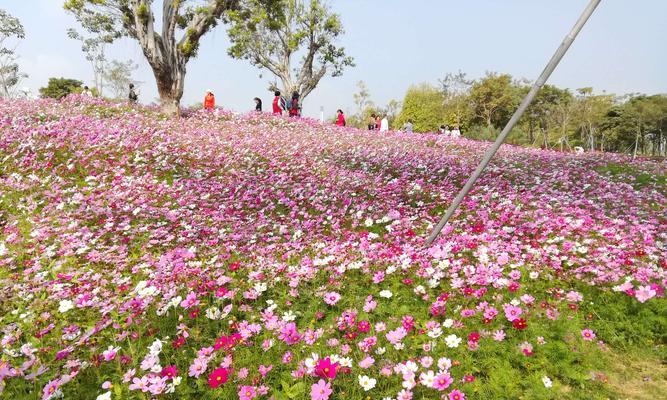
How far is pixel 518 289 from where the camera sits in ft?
14.7

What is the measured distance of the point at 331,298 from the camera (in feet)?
14.4

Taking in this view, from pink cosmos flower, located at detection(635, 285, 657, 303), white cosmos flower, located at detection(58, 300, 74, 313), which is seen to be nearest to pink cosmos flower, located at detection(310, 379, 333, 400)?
white cosmos flower, located at detection(58, 300, 74, 313)

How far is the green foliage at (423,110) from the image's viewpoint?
179 feet

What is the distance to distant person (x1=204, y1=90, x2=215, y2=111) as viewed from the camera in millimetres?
22594

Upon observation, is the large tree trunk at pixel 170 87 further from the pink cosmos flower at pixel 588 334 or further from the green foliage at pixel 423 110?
the green foliage at pixel 423 110

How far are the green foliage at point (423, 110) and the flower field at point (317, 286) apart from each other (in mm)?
46238

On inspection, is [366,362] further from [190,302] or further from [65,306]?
[65,306]

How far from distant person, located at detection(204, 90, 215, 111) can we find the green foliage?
1373 inches

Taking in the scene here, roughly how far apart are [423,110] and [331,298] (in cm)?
5388

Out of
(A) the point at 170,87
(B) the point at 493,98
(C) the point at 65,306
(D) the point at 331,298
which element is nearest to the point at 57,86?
(A) the point at 170,87

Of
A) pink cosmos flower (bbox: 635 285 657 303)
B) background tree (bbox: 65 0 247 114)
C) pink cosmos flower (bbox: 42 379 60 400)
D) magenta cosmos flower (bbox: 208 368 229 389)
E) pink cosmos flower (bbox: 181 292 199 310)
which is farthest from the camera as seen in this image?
background tree (bbox: 65 0 247 114)

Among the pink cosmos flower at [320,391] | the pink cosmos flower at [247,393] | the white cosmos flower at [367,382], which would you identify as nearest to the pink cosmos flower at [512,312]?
the white cosmos flower at [367,382]

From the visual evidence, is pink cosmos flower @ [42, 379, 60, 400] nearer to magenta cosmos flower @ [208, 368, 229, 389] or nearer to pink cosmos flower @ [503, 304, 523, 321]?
magenta cosmos flower @ [208, 368, 229, 389]

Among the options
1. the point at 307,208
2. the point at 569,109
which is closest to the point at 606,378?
the point at 307,208
